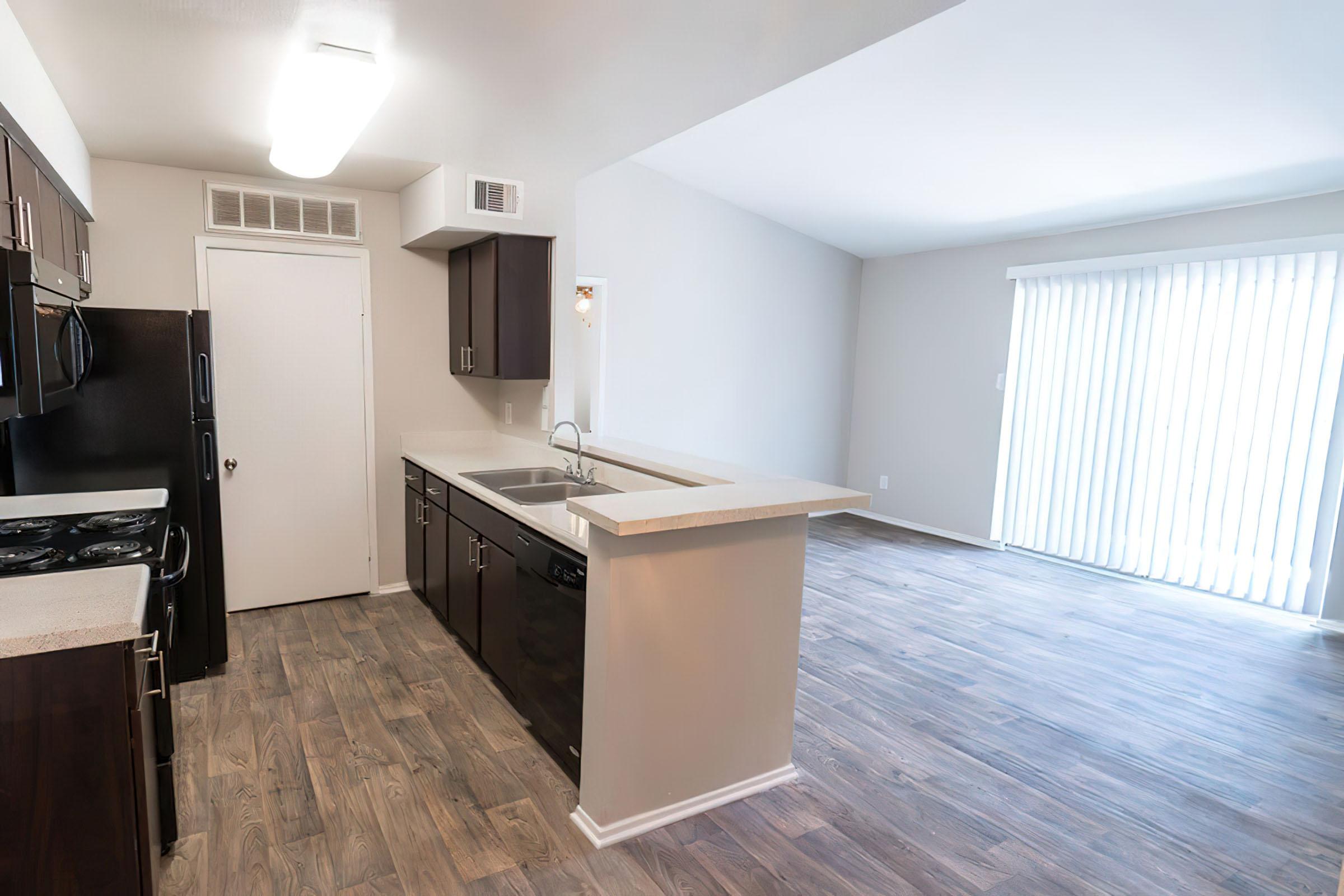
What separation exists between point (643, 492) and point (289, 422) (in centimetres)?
260

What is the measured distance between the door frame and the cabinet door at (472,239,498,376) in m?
0.63

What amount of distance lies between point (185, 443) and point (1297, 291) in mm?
5927

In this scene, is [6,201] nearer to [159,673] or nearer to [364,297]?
[159,673]

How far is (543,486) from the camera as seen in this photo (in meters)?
3.52

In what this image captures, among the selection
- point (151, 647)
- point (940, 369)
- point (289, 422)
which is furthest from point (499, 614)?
point (940, 369)

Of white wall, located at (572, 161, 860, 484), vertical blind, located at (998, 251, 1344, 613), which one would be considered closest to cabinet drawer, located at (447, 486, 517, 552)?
white wall, located at (572, 161, 860, 484)

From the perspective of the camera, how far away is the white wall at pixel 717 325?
5777 millimetres

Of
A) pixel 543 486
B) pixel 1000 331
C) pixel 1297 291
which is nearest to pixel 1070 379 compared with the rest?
pixel 1000 331

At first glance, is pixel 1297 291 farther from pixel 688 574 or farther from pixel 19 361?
pixel 19 361

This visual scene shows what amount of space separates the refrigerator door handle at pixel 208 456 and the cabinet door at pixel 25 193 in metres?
0.97

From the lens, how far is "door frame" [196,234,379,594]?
12.4 feet

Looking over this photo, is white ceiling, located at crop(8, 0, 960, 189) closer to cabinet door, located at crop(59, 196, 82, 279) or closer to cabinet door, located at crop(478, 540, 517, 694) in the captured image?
cabinet door, located at crop(59, 196, 82, 279)

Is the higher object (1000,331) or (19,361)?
(1000,331)

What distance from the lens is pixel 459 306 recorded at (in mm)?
4301
